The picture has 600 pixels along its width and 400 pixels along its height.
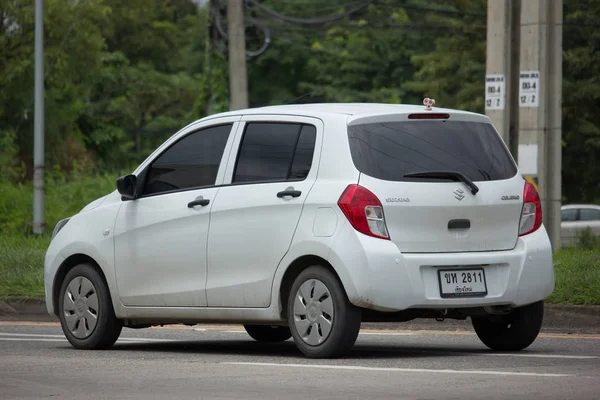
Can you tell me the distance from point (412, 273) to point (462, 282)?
398 millimetres

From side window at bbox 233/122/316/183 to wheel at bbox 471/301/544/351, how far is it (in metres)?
1.82

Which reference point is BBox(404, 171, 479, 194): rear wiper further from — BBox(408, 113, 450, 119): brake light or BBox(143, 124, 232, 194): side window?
BBox(143, 124, 232, 194): side window

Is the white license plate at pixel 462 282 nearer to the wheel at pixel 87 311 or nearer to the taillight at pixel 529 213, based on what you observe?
the taillight at pixel 529 213

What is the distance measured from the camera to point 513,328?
10211 mm

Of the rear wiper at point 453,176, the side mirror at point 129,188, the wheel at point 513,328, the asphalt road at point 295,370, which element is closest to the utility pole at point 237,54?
the asphalt road at point 295,370

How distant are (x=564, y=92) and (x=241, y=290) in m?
31.8

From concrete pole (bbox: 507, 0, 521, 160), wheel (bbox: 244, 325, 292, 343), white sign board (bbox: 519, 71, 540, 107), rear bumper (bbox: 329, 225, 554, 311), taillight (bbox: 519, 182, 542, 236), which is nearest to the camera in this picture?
rear bumper (bbox: 329, 225, 554, 311)

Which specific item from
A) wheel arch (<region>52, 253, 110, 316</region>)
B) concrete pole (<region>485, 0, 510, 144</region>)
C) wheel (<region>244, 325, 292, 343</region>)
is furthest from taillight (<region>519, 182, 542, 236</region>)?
concrete pole (<region>485, 0, 510, 144</region>)

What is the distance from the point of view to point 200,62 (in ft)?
219

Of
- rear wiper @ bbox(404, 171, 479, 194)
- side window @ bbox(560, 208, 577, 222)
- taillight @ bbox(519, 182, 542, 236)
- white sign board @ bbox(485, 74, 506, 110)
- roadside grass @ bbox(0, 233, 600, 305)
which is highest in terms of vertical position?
white sign board @ bbox(485, 74, 506, 110)

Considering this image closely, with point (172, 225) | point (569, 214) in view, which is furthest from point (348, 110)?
point (569, 214)

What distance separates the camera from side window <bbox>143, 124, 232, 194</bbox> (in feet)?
34.2

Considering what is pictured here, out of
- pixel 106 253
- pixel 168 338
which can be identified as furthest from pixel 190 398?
pixel 168 338

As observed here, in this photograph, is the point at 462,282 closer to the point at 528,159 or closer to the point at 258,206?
the point at 258,206
